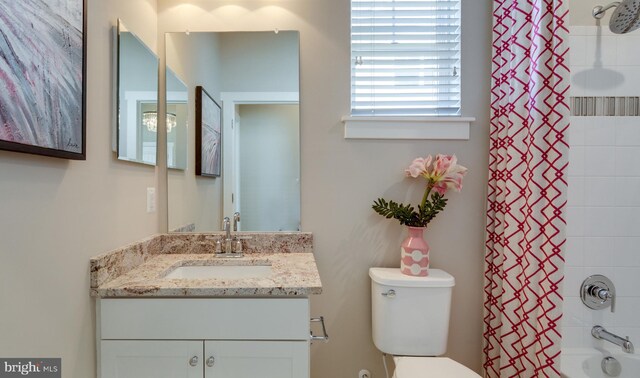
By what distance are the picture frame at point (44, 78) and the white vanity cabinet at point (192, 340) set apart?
0.57 metres

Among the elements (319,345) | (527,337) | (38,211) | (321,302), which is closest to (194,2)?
(38,211)

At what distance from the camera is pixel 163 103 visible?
5.32ft

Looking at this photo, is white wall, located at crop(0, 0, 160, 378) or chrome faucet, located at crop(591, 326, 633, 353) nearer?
white wall, located at crop(0, 0, 160, 378)

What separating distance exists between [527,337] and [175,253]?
1.67 meters

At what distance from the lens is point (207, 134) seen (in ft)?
5.37

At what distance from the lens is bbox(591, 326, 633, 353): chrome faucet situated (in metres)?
1.46

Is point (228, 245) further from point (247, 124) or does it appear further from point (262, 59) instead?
point (262, 59)

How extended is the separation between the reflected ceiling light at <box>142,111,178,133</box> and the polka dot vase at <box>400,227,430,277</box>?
1.32m

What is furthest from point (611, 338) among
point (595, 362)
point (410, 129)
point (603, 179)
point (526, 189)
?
point (410, 129)

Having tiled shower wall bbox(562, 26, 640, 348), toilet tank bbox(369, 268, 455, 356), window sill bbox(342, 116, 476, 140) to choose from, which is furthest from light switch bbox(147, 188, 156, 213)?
tiled shower wall bbox(562, 26, 640, 348)

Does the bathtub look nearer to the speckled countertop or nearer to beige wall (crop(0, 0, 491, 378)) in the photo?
beige wall (crop(0, 0, 491, 378))

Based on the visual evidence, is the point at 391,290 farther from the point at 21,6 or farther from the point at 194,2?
the point at 194,2

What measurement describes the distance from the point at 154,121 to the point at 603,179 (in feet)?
7.36

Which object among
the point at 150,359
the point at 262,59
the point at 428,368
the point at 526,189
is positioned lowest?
the point at 428,368
